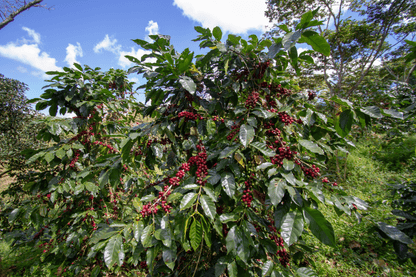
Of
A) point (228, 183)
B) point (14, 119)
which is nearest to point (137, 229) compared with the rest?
point (228, 183)

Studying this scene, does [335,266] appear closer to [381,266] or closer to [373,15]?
[381,266]

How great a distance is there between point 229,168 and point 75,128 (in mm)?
1540

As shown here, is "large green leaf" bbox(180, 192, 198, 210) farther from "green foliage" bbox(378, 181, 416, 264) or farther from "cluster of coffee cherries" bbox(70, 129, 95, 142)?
"cluster of coffee cherries" bbox(70, 129, 95, 142)

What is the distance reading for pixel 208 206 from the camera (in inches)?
30.2

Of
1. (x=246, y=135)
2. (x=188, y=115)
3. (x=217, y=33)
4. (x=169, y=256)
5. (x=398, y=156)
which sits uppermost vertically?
(x=217, y=33)

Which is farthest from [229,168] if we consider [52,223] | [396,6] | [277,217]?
[396,6]

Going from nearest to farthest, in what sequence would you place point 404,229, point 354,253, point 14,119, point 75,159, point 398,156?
point 404,229, point 75,159, point 354,253, point 14,119, point 398,156

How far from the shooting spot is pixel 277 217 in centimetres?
76

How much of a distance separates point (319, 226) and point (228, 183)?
1.33ft

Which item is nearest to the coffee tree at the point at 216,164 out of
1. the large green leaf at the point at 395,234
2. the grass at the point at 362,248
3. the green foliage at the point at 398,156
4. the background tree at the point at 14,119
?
the large green leaf at the point at 395,234

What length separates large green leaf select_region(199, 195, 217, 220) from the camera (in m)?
0.75

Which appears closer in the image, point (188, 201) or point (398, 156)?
point (188, 201)

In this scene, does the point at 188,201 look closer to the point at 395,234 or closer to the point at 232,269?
the point at 232,269

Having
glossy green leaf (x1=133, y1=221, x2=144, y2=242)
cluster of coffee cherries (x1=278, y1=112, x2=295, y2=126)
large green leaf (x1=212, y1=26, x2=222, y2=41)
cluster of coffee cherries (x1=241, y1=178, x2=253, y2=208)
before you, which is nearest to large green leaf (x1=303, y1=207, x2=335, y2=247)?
cluster of coffee cherries (x1=241, y1=178, x2=253, y2=208)
